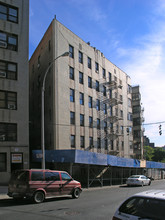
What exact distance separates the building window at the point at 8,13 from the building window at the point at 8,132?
33.8 ft

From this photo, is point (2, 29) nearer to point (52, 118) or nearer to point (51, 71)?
point (51, 71)

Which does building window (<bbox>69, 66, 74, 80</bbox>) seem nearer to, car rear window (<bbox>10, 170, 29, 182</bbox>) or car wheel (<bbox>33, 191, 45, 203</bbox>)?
car rear window (<bbox>10, 170, 29, 182</bbox>)

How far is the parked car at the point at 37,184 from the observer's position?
1198 cm

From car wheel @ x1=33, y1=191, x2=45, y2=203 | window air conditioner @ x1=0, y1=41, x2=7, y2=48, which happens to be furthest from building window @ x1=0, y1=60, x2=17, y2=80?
car wheel @ x1=33, y1=191, x2=45, y2=203

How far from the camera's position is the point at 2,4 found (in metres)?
23.4

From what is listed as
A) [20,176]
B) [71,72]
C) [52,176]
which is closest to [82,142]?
[71,72]

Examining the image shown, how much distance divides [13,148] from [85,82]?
15220 millimetres

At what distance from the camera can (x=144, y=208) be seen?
4781 mm

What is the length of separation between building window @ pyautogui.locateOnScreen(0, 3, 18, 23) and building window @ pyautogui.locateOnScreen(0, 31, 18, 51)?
1.62m

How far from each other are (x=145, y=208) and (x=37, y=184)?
8.54 meters

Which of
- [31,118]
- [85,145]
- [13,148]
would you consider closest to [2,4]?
[13,148]

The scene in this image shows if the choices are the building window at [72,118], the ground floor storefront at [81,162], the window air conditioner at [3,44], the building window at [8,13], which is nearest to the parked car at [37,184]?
the ground floor storefront at [81,162]

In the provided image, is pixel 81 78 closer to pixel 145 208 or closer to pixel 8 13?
pixel 8 13

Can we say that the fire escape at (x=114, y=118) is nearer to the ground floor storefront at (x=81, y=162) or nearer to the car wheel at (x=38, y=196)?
the ground floor storefront at (x=81, y=162)
